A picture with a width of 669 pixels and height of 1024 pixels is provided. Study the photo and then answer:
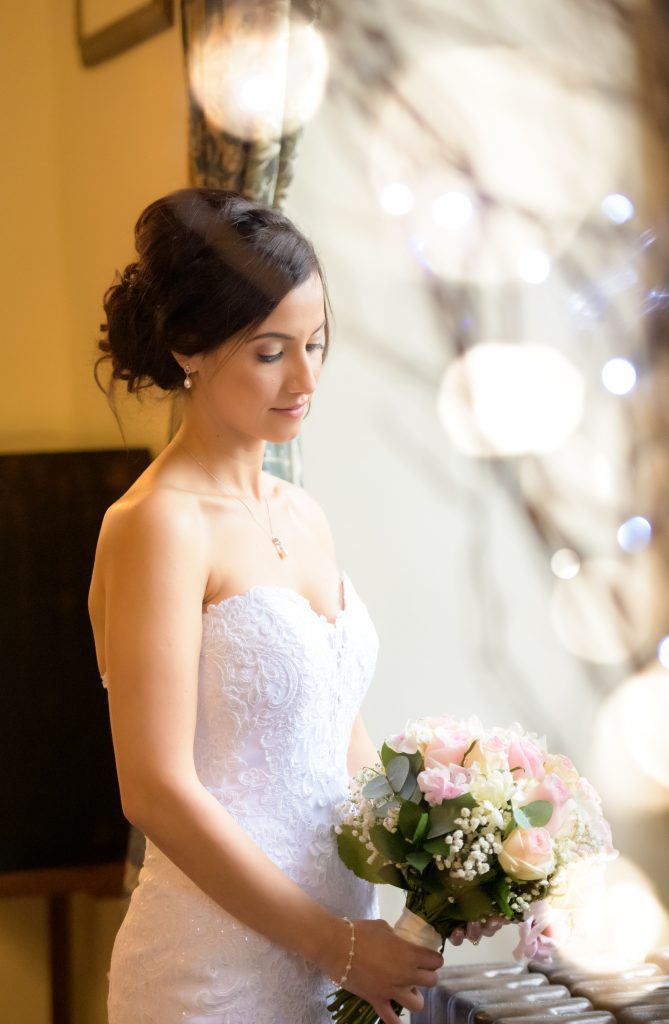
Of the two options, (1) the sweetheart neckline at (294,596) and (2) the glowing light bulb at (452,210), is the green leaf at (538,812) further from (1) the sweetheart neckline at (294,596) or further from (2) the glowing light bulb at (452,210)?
(2) the glowing light bulb at (452,210)

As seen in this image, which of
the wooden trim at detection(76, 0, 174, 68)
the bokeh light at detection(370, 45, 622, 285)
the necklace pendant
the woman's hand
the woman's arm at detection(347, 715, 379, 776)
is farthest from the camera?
the bokeh light at detection(370, 45, 622, 285)

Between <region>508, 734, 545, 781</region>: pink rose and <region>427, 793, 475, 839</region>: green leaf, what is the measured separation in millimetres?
101

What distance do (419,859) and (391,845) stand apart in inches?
1.7

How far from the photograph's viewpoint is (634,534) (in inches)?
124

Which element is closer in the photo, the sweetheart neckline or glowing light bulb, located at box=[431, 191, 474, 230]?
the sweetheart neckline

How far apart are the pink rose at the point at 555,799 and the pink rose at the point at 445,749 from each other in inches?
4.0

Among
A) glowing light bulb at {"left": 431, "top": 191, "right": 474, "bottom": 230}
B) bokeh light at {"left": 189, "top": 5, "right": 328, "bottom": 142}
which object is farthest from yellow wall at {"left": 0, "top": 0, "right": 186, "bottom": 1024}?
glowing light bulb at {"left": 431, "top": 191, "right": 474, "bottom": 230}

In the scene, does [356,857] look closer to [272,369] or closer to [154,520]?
[154,520]

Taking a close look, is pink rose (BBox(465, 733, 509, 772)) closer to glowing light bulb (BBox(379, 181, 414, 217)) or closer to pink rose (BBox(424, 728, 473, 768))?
pink rose (BBox(424, 728, 473, 768))

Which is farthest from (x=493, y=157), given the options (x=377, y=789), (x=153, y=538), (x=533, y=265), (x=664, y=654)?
(x=377, y=789)

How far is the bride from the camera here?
1.49m

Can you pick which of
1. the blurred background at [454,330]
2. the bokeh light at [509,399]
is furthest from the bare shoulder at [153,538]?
the bokeh light at [509,399]

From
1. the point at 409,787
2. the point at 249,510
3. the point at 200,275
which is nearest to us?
the point at 409,787

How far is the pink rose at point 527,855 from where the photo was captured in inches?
54.7
